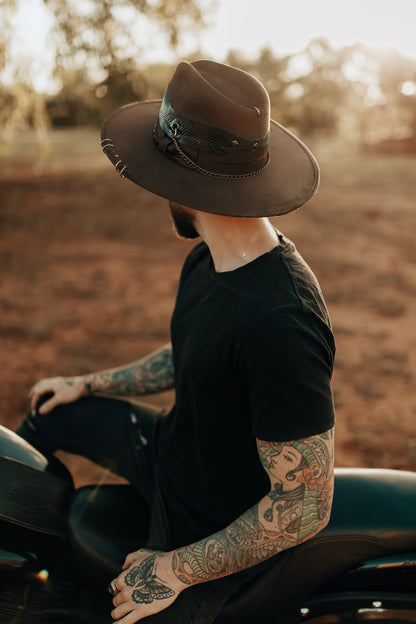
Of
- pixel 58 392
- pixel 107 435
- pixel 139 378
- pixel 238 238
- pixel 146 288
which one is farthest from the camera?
pixel 146 288

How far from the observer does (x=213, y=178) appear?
1362 mm

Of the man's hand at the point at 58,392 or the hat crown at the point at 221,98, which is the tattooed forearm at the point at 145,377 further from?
the hat crown at the point at 221,98

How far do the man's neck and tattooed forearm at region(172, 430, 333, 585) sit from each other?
1.67 feet

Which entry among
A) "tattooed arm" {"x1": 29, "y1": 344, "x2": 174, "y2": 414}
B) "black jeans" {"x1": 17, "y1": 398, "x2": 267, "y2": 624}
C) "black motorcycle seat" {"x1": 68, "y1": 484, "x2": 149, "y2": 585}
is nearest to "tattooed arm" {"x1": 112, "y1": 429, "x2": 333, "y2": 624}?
"black motorcycle seat" {"x1": 68, "y1": 484, "x2": 149, "y2": 585}

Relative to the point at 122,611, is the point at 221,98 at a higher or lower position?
higher

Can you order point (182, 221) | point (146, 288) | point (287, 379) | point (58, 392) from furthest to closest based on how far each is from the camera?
point (146, 288)
point (58, 392)
point (182, 221)
point (287, 379)

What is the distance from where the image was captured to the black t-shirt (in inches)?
46.9

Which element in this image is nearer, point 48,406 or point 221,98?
point 221,98

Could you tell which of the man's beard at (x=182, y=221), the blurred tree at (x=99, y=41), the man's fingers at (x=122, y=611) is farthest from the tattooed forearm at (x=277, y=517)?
the blurred tree at (x=99, y=41)

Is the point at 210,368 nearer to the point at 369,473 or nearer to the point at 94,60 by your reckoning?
the point at 369,473

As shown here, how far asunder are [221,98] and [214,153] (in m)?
0.13

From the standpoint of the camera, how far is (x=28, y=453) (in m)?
1.57

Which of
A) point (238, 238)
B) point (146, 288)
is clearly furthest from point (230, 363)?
point (146, 288)

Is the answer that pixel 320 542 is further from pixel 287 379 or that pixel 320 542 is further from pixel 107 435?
pixel 107 435
